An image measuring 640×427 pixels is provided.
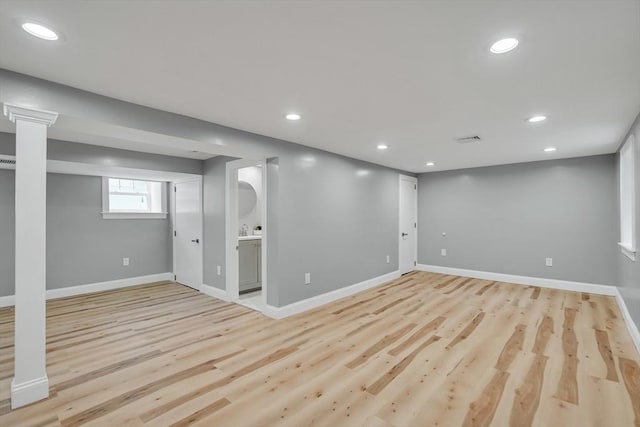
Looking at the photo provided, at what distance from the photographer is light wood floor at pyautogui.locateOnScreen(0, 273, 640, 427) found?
1988 mm

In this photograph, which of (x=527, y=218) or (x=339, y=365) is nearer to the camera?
(x=339, y=365)

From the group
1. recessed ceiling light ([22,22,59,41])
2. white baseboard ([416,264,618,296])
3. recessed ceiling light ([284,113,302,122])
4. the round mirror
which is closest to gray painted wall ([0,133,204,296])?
the round mirror

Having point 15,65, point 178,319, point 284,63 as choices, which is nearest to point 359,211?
point 178,319

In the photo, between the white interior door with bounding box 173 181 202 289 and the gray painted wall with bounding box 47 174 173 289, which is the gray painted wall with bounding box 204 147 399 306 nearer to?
the white interior door with bounding box 173 181 202 289

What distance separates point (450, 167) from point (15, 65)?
6108 mm

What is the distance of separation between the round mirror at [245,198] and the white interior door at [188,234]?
77 centimetres

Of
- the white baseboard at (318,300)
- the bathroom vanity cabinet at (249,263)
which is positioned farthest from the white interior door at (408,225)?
the bathroom vanity cabinet at (249,263)

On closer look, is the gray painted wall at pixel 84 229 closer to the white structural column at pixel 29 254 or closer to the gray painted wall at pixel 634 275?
the white structural column at pixel 29 254

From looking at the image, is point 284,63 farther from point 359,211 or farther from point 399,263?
point 399,263

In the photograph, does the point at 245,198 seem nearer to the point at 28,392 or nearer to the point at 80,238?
the point at 80,238

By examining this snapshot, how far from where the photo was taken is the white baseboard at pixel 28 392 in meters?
2.02

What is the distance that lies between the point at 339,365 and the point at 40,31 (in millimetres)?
3020

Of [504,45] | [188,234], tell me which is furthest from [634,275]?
[188,234]

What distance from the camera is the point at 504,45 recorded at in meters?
1.68
